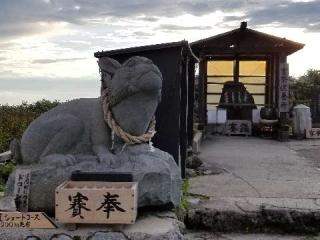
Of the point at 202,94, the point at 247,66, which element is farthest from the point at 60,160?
the point at 247,66

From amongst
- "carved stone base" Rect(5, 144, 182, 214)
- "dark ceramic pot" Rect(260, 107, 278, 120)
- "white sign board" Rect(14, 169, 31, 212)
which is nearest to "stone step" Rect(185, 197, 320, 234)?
"carved stone base" Rect(5, 144, 182, 214)

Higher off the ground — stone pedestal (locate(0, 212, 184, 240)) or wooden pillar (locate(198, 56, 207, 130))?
wooden pillar (locate(198, 56, 207, 130))

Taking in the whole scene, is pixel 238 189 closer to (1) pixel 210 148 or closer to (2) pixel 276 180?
(2) pixel 276 180

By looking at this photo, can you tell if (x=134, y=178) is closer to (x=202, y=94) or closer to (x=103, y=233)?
(x=103, y=233)

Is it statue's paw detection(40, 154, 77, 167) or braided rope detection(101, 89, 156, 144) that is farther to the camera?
braided rope detection(101, 89, 156, 144)

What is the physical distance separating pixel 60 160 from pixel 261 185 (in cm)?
447

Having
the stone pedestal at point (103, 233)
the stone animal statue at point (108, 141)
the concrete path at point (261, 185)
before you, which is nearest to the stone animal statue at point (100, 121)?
the stone animal statue at point (108, 141)

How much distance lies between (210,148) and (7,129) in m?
5.24

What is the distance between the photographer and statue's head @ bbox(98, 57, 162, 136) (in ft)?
16.2

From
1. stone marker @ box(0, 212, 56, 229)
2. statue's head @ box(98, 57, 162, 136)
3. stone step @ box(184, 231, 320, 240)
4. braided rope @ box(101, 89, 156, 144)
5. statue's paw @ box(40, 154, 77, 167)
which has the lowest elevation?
stone step @ box(184, 231, 320, 240)

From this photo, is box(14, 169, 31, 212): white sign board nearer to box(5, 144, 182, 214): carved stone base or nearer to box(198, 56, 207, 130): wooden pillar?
box(5, 144, 182, 214): carved stone base

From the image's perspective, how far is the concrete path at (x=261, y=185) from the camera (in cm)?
659

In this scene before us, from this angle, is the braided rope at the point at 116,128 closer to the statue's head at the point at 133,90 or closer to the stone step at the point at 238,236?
the statue's head at the point at 133,90

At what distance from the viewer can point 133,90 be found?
496cm
